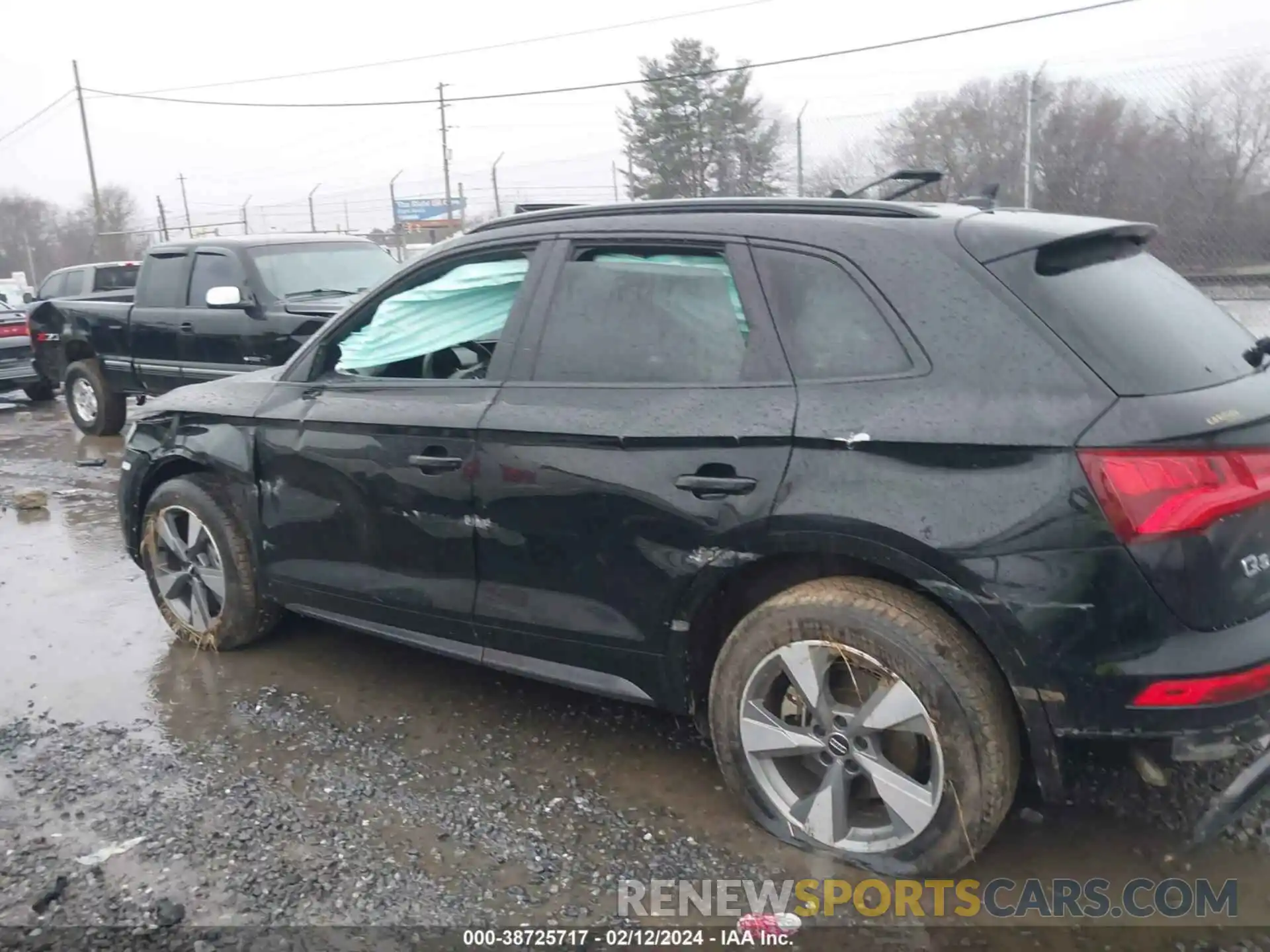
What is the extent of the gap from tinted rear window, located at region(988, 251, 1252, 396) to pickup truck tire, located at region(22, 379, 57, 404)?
1344 centimetres

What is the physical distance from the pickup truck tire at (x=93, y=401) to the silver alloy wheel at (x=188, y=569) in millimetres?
6530

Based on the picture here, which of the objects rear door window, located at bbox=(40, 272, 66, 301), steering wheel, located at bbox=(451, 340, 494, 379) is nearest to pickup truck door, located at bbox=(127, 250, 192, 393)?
rear door window, located at bbox=(40, 272, 66, 301)

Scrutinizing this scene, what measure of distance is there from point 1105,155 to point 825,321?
277 inches

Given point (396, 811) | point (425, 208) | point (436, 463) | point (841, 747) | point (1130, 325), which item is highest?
point (425, 208)

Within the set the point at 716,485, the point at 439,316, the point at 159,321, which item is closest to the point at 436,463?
the point at 439,316

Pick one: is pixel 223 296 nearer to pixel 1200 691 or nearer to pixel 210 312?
pixel 210 312

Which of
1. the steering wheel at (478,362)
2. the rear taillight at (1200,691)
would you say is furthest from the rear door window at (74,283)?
the rear taillight at (1200,691)

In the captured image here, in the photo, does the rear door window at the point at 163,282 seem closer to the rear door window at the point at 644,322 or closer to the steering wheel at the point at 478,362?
the steering wheel at the point at 478,362

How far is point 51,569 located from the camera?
6.05 meters

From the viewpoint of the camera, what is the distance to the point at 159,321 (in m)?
9.27

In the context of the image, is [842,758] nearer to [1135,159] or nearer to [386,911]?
[386,911]

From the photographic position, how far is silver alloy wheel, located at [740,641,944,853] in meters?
2.69

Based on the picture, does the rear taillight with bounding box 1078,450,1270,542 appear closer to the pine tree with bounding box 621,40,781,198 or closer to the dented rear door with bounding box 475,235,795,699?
the dented rear door with bounding box 475,235,795,699

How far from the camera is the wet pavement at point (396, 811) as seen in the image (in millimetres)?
2795
